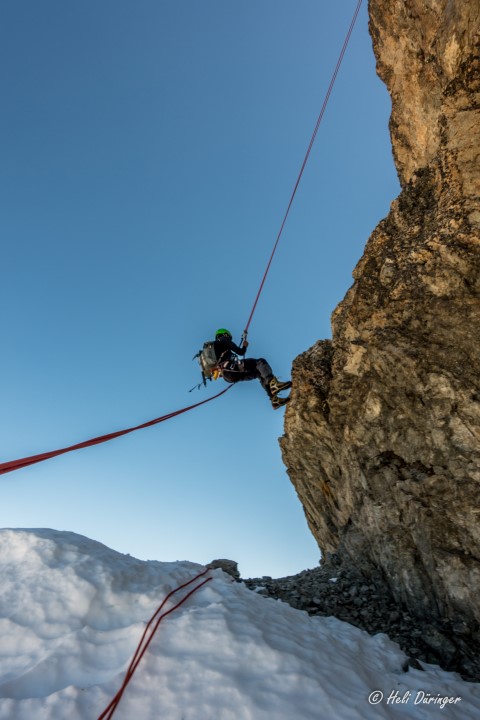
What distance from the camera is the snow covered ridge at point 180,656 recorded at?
4031 mm

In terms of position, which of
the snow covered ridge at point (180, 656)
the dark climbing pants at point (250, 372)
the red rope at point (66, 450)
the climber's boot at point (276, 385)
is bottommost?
the snow covered ridge at point (180, 656)

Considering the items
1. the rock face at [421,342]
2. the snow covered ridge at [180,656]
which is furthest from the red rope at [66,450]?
the rock face at [421,342]

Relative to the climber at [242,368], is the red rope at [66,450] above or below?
below

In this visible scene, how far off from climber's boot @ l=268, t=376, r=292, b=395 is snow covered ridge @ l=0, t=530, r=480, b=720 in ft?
14.0

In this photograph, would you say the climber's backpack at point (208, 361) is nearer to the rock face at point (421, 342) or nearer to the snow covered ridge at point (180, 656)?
the rock face at point (421, 342)

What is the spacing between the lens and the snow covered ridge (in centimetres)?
403

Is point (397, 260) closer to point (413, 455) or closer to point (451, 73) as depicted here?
point (451, 73)

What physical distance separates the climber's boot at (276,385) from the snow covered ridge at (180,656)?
14.0 ft

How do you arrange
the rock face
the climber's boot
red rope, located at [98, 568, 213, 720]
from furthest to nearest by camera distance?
the climber's boot → the rock face → red rope, located at [98, 568, 213, 720]

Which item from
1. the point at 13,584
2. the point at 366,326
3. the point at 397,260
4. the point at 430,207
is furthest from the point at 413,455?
the point at 13,584

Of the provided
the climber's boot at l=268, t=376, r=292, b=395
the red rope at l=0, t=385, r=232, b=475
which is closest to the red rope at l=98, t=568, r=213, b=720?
the red rope at l=0, t=385, r=232, b=475

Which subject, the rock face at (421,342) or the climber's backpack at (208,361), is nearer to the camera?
the rock face at (421,342)

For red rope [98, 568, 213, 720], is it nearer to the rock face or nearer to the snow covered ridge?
the snow covered ridge

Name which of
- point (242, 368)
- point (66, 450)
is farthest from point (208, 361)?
A: point (66, 450)
